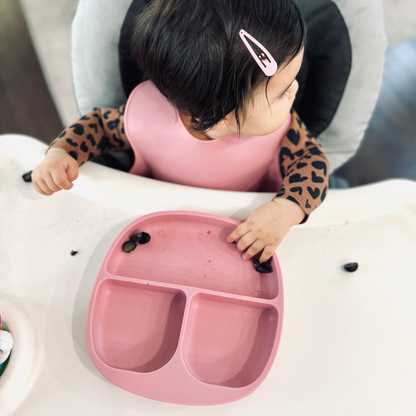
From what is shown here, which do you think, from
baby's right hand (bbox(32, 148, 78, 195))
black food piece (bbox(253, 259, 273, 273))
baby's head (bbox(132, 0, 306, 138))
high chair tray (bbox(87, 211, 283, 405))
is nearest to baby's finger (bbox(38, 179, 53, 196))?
baby's right hand (bbox(32, 148, 78, 195))

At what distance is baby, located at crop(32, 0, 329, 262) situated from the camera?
41 centimetres

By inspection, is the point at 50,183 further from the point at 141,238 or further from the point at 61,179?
the point at 141,238

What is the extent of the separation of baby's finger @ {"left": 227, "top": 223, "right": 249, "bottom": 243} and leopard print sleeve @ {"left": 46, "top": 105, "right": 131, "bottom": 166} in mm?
315

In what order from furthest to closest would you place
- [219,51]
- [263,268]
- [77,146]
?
1. [77,146]
2. [263,268]
3. [219,51]

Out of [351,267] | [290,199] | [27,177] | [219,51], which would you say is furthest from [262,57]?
[27,177]

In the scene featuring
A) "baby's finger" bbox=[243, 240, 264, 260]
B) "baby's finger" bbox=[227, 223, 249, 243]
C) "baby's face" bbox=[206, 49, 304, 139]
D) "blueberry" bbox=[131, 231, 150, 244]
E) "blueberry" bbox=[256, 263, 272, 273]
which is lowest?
"blueberry" bbox=[256, 263, 272, 273]

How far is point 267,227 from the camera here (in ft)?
1.74

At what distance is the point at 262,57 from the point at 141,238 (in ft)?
1.03

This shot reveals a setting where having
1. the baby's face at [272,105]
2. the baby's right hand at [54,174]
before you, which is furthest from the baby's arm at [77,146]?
the baby's face at [272,105]

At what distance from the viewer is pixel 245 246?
0.53 m

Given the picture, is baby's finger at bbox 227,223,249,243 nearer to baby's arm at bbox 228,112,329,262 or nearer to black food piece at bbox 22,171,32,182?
baby's arm at bbox 228,112,329,262

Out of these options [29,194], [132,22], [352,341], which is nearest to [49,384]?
[29,194]

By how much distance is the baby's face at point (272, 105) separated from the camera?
0.45 m

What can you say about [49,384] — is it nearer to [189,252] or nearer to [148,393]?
[148,393]
